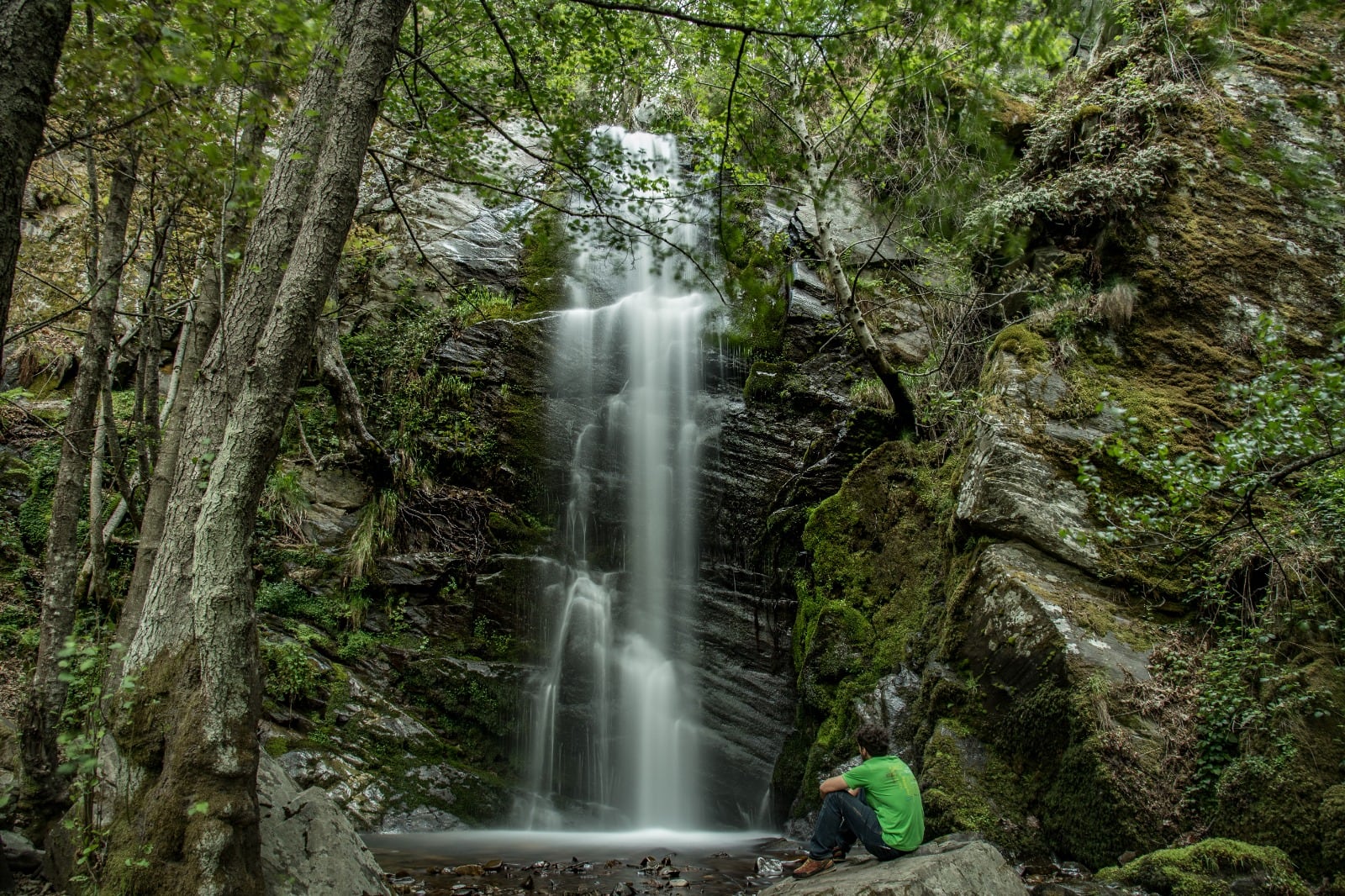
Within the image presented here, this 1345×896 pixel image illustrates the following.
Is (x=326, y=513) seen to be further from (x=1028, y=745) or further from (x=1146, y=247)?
(x=1146, y=247)

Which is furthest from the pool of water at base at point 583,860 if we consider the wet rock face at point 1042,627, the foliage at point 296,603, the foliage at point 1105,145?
the foliage at point 1105,145

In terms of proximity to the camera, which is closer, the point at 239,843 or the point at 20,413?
the point at 239,843

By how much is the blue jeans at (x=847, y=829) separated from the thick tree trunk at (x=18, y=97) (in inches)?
213

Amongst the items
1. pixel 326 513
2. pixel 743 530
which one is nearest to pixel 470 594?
pixel 326 513

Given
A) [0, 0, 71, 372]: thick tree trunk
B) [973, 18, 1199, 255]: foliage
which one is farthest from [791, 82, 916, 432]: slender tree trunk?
[0, 0, 71, 372]: thick tree trunk

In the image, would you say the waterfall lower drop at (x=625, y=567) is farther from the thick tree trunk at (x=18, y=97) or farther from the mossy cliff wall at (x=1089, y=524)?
the thick tree trunk at (x=18, y=97)

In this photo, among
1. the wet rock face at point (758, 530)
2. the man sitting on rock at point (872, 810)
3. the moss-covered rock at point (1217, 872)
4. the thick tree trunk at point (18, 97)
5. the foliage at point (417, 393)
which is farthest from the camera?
the foliage at point (417, 393)

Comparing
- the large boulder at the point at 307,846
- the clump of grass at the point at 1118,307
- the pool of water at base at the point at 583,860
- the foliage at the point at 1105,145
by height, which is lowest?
the pool of water at base at the point at 583,860

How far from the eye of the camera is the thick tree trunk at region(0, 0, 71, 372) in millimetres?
2414

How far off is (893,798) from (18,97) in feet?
19.0

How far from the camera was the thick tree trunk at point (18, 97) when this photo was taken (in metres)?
2.41

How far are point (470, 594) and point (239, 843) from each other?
668 centimetres

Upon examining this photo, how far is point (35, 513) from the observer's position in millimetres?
9211

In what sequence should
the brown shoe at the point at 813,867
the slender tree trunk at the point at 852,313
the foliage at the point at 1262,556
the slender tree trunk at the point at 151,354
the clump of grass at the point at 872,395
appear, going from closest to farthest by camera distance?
the foliage at the point at 1262,556 < the brown shoe at the point at 813,867 < the slender tree trunk at the point at 151,354 < the slender tree trunk at the point at 852,313 < the clump of grass at the point at 872,395
